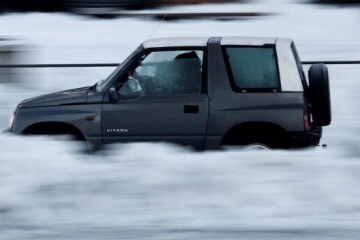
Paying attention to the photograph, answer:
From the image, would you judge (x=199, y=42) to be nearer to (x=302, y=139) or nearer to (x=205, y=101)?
(x=205, y=101)

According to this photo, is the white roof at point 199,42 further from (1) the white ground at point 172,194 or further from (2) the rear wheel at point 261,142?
(1) the white ground at point 172,194

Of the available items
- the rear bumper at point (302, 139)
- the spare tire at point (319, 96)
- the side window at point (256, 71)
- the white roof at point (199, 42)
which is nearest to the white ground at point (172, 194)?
the rear bumper at point (302, 139)

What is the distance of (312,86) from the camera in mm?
8945

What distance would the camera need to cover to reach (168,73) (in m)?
8.85

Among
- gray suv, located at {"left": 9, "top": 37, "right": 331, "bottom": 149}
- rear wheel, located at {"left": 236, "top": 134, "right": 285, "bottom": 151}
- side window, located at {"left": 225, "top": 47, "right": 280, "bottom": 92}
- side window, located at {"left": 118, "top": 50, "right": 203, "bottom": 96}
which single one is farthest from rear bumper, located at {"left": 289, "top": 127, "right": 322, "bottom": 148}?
side window, located at {"left": 118, "top": 50, "right": 203, "bottom": 96}

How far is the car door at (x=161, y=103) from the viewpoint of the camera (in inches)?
345

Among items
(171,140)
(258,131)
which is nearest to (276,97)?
(258,131)

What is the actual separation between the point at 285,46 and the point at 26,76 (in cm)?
534

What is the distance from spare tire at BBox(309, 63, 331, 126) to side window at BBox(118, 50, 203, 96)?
1.11m

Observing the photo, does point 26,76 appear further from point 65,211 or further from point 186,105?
point 65,211

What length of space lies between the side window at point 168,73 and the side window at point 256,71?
0.35 meters

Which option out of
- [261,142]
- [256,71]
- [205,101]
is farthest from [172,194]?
[256,71]

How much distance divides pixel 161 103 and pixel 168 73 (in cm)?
30

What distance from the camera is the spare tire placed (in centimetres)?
890
